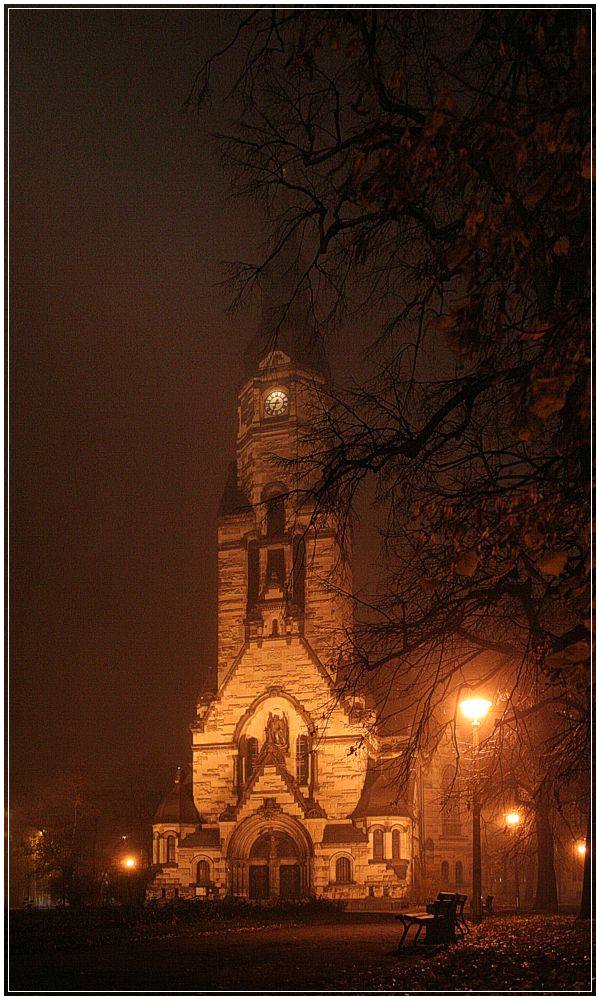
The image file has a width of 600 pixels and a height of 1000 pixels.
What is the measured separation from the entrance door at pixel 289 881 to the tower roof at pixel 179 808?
5518mm

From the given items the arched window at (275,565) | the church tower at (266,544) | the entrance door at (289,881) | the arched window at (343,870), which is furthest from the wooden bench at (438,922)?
the arched window at (275,565)

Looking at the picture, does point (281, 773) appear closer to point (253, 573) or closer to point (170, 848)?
point (170, 848)

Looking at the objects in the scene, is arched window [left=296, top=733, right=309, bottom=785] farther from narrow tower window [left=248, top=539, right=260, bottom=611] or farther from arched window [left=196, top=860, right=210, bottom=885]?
narrow tower window [left=248, top=539, right=260, bottom=611]

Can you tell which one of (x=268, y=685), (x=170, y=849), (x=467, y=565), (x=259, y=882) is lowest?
(x=259, y=882)

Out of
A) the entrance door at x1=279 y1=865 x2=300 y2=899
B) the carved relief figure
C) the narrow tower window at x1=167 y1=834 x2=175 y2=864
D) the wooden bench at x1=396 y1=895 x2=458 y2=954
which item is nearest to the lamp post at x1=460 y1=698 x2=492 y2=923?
the wooden bench at x1=396 y1=895 x2=458 y2=954

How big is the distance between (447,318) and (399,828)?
42.4m

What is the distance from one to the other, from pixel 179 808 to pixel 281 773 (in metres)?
6.22

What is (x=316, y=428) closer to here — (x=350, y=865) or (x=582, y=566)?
(x=582, y=566)

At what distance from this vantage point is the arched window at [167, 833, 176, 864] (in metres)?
49.4

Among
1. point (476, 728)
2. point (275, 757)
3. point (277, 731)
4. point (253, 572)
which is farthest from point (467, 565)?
point (253, 572)

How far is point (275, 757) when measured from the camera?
48.3 m

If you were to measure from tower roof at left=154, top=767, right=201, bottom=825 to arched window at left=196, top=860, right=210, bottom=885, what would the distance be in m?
2.12

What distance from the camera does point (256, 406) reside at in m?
58.0

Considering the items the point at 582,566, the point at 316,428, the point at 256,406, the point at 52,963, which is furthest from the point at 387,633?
the point at 256,406
